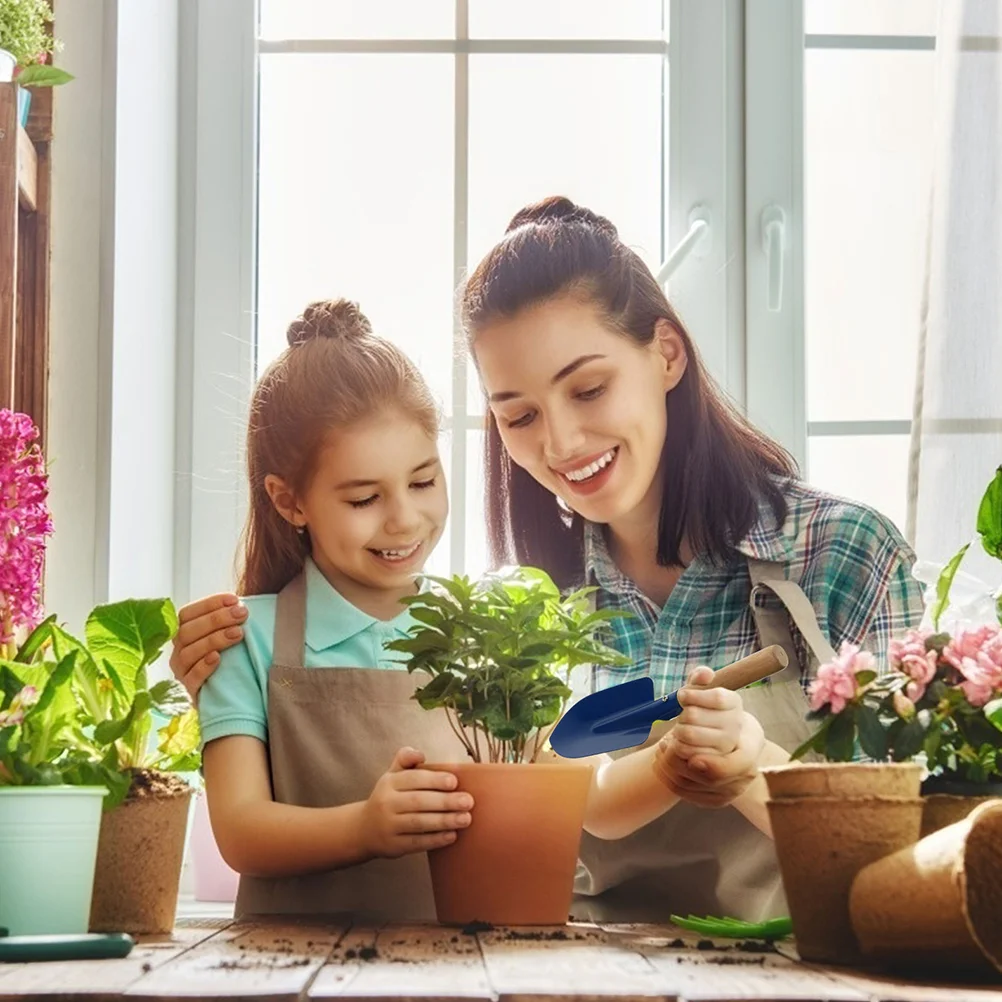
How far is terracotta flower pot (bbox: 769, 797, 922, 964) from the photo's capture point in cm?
81

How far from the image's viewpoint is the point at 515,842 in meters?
0.99

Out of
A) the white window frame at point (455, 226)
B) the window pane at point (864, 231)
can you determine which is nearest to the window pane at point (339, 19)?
the white window frame at point (455, 226)

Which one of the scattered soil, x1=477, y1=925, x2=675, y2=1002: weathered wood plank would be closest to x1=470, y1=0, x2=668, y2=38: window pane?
the scattered soil

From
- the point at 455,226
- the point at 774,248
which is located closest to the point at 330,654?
the point at 455,226

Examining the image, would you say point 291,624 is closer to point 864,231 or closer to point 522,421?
point 522,421

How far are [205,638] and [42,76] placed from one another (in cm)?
63

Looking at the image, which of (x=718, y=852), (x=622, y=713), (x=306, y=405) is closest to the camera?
(x=622, y=713)

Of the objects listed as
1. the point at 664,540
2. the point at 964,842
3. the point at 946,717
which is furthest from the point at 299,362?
the point at 964,842

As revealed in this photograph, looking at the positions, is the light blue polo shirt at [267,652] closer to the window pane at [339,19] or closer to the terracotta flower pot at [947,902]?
the terracotta flower pot at [947,902]

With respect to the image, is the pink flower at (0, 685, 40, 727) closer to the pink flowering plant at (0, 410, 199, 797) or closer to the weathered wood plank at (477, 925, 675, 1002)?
the pink flowering plant at (0, 410, 199, 797)

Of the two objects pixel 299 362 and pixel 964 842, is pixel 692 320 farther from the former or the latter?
pixel 964 842

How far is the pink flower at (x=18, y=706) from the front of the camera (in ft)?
3.33

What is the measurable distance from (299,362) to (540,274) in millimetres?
313

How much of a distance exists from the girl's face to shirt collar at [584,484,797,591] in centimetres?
37
